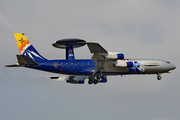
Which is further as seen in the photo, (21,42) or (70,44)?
(21,42)

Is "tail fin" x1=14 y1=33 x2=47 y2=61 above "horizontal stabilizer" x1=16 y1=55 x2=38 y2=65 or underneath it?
above

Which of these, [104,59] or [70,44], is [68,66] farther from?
[104,59]

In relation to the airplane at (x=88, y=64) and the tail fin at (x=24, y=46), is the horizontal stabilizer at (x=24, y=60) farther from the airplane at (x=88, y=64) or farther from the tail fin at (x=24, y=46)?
the tail fin at (x=24, y=46)

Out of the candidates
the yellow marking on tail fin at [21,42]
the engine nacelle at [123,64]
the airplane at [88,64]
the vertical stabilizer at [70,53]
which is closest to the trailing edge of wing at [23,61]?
the airplane at [88,64]

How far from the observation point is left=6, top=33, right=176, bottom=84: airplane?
47.1m

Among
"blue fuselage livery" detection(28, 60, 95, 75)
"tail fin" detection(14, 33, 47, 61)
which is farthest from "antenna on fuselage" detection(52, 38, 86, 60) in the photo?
"tail fin" detection(14, 33, 47, 61)

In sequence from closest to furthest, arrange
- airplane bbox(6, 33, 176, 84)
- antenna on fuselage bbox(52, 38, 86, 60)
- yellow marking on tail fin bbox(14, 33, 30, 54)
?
antenna on fuselage bbox(52, 38, 86, 60), airplane bbox(6, 33, 176, 84), yellow marking on tail fin bbox(14, 33, 30, 54)

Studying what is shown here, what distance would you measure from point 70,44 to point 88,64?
18.0ft

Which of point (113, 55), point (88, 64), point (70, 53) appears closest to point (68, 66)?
point (70, 53)

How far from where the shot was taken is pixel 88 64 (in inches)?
2098

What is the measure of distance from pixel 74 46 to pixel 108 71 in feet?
25.0

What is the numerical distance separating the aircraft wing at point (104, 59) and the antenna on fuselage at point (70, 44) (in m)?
2.83

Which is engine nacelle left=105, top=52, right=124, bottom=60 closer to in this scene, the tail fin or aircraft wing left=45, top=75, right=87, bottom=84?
the tail fin

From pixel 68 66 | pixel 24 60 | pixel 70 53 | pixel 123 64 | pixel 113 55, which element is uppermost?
pixel 70 53
